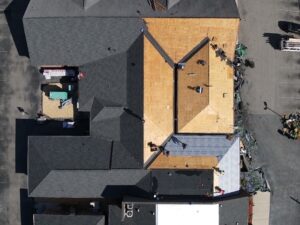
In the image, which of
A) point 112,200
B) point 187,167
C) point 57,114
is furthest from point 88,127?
point 187,167

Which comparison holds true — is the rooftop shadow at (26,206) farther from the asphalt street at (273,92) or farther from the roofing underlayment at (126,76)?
the asphalt street at (273,92)

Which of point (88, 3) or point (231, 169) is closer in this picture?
point (88, 3)

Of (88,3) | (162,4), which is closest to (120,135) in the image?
(88,3)

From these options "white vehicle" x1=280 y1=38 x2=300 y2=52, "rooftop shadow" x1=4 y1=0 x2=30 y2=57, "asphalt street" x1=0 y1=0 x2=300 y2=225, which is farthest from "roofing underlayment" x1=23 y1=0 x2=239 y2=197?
"white vehicle" x1=280 y1=38 x2=300 y2=52

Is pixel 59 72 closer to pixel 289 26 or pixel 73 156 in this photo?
pixel 73 156

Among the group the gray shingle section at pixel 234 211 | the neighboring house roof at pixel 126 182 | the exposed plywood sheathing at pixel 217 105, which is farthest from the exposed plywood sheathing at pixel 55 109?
the gray shingle section at pixel 234 211
